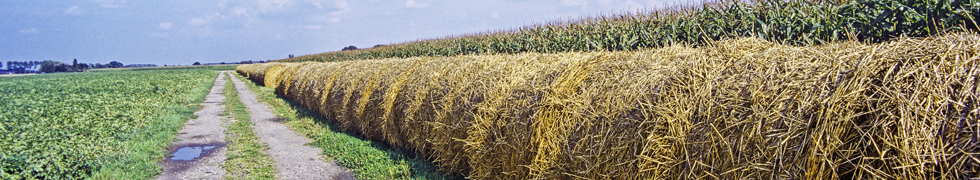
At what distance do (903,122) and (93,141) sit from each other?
28.4 feet

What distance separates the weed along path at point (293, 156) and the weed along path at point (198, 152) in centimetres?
66

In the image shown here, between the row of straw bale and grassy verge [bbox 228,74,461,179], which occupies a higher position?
the row of straw bale

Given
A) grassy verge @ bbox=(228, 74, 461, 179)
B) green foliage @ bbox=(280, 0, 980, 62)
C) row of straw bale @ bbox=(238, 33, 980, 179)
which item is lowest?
grassy verge @ bbox=(228, 74, 461, 179)

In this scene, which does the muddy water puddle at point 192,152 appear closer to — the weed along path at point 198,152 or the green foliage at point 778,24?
the weed along path at point 198,152

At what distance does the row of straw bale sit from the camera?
203cm

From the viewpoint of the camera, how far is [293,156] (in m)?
7.12

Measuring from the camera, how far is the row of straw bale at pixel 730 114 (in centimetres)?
Answer: 203

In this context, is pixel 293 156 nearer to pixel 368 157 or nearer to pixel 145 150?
pixel 368 157

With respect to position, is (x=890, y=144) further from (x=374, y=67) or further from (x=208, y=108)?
(x=208, y=108)

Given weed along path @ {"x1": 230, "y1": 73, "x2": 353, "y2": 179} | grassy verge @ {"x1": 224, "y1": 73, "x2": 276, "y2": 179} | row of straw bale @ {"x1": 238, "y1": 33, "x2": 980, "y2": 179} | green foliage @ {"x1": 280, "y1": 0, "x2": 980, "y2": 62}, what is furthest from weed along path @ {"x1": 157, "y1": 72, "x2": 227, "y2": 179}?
green foliage @ {"x1": 280, "y1": 0, "x2": 980, "y2": 62}

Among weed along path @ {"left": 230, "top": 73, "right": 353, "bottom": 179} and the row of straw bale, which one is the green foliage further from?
weed along path @ {"left": 230, "top": 73, "right": 353, "bottom": 179}

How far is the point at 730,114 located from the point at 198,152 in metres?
7.46

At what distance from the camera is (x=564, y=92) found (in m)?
4.01

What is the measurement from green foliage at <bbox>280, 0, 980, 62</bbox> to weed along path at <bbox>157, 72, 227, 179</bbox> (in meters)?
4.69
